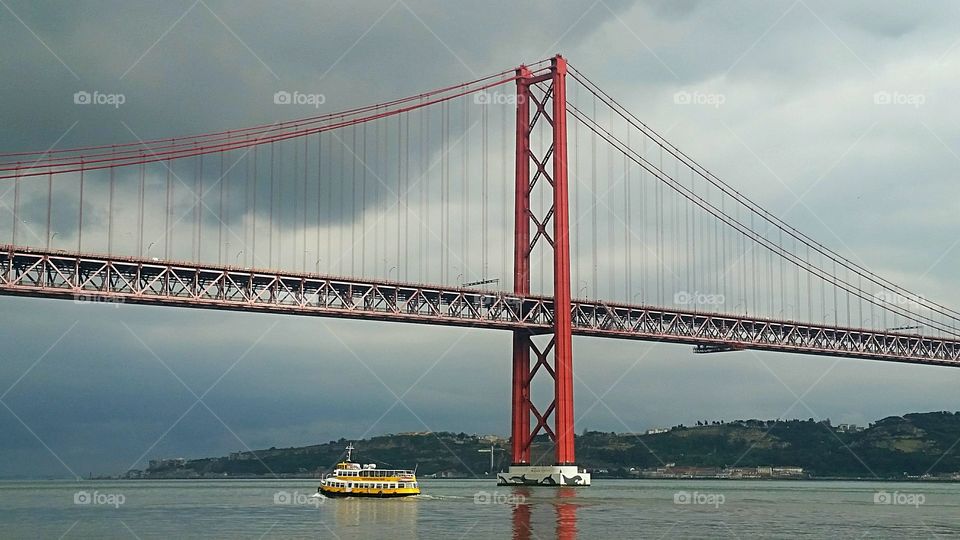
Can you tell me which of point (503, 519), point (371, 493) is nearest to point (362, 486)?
point (371, 493)

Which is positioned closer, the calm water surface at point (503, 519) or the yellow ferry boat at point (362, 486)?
the calm water surface at point (503, 519)

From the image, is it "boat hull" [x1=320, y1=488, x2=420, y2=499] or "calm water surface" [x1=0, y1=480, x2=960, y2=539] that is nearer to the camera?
"calm water surface" [x1=0, y1=480, x2=960, y2=539]

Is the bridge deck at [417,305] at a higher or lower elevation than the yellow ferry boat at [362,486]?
higher

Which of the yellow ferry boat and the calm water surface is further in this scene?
the yellow ferry boat

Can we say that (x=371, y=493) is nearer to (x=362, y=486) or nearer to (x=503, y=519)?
(x=362, y=486)

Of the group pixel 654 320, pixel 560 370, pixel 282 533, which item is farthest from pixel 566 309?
pixel 282 533

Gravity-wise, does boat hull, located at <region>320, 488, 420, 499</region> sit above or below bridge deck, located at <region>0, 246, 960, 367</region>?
below

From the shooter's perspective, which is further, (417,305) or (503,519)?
(417,305)

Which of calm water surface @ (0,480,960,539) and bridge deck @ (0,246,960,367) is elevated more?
bridge deck @ (0,246,960,367)

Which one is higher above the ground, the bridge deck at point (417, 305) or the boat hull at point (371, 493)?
the bridge deck at point (417, 305)

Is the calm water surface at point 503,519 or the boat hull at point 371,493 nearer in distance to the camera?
the calm water surface at point 503,519

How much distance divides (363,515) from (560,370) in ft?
74.2

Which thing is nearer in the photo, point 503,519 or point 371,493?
point 503,519

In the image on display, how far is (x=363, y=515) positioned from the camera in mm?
76188
